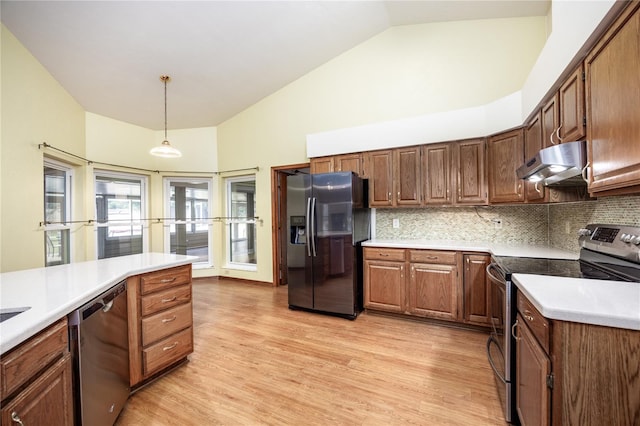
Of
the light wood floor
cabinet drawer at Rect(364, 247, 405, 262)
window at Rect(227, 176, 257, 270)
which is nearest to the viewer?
the light wood floor

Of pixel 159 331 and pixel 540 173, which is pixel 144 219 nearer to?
pixel 159 331

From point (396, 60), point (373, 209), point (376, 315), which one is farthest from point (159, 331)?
point (396, 60)

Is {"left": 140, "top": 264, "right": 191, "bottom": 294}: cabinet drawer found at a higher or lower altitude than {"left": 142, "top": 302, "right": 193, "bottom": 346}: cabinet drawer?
higher

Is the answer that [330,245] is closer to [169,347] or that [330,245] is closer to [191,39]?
[169,347]

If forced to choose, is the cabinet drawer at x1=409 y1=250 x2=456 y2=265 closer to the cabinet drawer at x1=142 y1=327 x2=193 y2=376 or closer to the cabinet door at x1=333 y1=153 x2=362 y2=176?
the cabinet door at x1=333 y1=153 x2=362 y2=176

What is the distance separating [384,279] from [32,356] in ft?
9.39

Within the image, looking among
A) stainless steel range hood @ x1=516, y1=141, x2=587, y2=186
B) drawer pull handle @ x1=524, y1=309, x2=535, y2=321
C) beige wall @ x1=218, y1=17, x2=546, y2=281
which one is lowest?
drawer pull handle @ x1=524, y1=309, x2=535, y2=321

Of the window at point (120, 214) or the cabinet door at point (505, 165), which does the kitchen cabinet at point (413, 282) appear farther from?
the window at point (120, 214)

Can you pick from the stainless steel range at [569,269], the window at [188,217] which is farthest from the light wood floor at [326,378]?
the window at [188,217]

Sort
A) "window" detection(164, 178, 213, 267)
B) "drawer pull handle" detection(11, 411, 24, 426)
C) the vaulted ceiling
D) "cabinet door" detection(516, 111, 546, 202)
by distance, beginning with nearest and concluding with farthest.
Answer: "drawer pull handle" detection(11, 411, 24, 426) → "cabinet door" detection(516, 111, 546, 202) → the vaulted ceiling → "window" detection(164, 178, 213, 267)

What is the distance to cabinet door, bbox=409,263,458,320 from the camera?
2.83 metres

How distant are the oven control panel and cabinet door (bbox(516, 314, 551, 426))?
0.76 meters

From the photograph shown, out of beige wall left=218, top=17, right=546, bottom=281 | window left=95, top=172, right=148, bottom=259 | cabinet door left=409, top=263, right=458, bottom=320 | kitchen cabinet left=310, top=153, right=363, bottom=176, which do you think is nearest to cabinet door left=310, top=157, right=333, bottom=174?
kitchen cabinet left=310, top=153, right=363, bottom=176

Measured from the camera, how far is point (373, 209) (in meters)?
3.76
